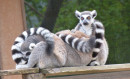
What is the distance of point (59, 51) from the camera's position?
10.8 ft

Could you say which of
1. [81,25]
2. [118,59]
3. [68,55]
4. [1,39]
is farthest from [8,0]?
[118,59]

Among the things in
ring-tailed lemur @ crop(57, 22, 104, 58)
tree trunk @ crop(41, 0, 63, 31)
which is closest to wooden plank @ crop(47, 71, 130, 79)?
ring-tailed lemur @ crop(57, 22, 104, 58)

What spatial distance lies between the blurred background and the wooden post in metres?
1.44

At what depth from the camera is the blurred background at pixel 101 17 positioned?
6.41 metres

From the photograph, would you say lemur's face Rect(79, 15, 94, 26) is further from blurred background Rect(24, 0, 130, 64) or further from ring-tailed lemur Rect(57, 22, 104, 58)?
blurred background Rect(24, 0, 130, 64)

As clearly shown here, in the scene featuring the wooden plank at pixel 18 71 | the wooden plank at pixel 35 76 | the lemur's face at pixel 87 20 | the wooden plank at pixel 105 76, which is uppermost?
the lemur's face at pixel 87 20

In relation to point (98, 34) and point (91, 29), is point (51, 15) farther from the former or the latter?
point (98, 34)

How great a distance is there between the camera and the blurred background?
6.41 meters

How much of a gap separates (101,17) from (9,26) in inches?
103

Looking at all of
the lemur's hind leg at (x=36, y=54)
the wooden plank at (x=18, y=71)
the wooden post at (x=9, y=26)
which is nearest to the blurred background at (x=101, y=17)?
the wooden post at (x=9, y=26)

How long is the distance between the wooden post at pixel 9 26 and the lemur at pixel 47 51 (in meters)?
1.38

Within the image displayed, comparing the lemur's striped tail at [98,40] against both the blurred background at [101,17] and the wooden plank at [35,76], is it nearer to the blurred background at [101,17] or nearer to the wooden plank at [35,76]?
the wooden plank at [35,76]

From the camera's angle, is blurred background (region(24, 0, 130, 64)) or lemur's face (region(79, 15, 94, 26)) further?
blurred background (region(24, 0, 130, 64))

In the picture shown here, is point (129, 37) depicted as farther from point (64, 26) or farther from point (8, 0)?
point (8, 0)
